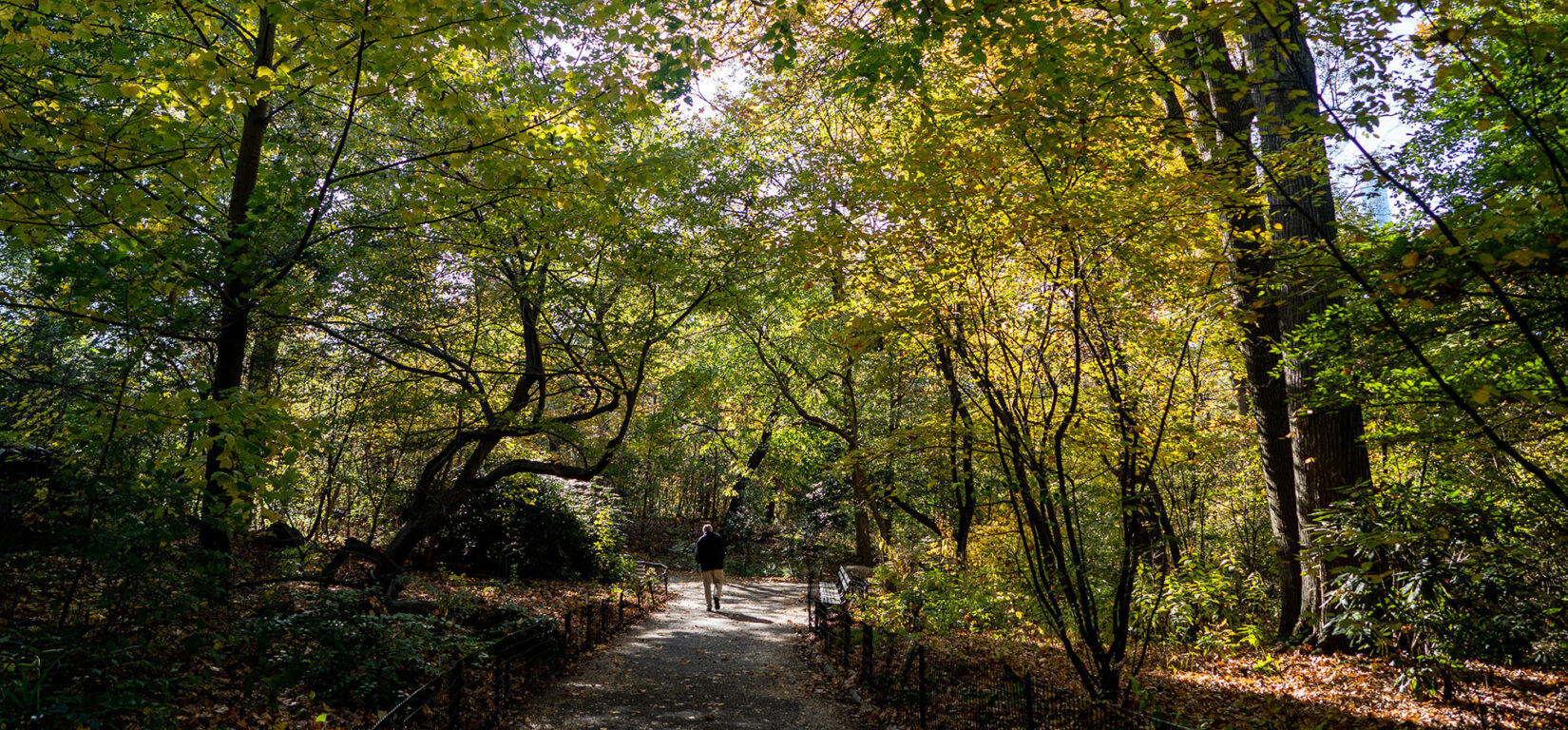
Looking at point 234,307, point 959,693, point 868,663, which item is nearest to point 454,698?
point 234,307

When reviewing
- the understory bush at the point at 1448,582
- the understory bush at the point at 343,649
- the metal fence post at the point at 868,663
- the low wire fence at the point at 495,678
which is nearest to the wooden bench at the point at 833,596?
the metal fence post at the point at 868,663

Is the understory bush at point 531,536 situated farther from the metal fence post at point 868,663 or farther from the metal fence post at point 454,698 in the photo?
the metal fence post at point 454,698

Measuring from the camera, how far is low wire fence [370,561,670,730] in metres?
5.47

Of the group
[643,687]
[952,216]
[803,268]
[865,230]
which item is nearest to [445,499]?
[643,687]

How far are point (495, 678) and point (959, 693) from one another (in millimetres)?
4516

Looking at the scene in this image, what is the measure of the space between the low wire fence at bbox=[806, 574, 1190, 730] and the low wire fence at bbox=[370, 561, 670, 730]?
11.4 feet

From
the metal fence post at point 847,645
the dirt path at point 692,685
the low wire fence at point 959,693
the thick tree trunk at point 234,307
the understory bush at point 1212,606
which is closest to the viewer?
the thick tree trunk at point 234,307

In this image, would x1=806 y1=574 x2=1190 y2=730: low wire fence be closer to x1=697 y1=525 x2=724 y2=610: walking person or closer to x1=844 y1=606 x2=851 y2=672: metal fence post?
x1=844 y1=606 x2=851 y2=672: metal fence post

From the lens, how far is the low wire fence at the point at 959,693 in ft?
19.2

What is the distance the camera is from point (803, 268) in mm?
8656

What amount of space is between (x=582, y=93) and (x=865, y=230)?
3.21m

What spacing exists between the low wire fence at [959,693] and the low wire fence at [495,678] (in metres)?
3.47

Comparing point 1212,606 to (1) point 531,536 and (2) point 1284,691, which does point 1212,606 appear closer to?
(2) point 1284,691

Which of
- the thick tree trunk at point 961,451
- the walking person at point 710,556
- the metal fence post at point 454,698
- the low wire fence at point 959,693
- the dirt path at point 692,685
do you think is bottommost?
the dirt path at point 692,685
